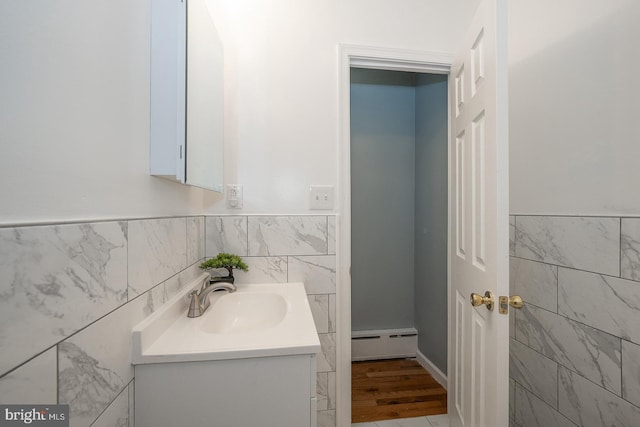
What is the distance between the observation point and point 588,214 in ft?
3.17

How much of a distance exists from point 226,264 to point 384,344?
164 centimetres

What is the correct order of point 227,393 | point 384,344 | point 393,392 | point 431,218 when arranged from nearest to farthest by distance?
point 227,393 → point 393,392 → point 431,218 → point 384,344

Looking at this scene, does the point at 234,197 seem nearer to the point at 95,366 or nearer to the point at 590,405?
the point at 95,366

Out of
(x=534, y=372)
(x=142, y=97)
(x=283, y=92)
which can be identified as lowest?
(x=534, y=372)

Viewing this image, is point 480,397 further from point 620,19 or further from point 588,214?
point 620,19

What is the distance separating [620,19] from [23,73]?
5.17 ft

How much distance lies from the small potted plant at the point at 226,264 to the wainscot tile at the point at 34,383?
74 centimetres

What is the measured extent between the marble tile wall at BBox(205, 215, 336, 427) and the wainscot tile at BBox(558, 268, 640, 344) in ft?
3.14

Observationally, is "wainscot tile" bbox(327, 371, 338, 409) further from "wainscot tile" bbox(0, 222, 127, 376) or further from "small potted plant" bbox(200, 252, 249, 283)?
"wainscot tile" bbox(0, 222, 127, 376)

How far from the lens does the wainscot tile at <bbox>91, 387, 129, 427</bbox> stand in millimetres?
546

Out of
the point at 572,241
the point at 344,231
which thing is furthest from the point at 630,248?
the point at 344,231

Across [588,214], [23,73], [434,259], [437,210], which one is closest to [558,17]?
[588,214]

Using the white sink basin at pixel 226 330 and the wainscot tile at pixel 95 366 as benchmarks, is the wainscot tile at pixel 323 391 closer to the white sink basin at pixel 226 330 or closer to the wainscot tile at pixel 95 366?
the white sink basin at pixel 226 330

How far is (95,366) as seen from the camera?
0.53 meters
